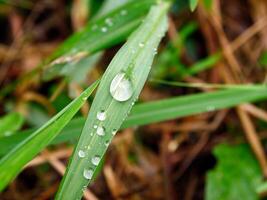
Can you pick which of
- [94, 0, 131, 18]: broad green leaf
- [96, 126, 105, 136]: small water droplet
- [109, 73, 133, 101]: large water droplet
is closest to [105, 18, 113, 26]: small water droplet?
[94, 0, 131, 18]: broad green leaf

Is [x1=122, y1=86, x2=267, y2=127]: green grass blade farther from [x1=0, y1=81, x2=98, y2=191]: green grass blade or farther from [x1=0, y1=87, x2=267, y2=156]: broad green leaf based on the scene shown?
→ [x1=0, y1=81, x2=98, y2=191]: green grass blade

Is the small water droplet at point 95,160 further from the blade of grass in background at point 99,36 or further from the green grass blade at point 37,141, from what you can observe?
the blade of grass in background at point 99,36

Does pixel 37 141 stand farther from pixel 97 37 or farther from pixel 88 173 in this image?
pixel 97 37

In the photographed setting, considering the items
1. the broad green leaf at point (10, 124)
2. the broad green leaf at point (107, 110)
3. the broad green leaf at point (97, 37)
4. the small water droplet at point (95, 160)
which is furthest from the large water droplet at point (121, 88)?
the broad green leaf at point (10, 124)

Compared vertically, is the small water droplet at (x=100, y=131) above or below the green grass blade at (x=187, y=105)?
below

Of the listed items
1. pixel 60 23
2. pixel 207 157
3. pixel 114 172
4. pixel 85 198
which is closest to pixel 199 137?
pixel 207 157
